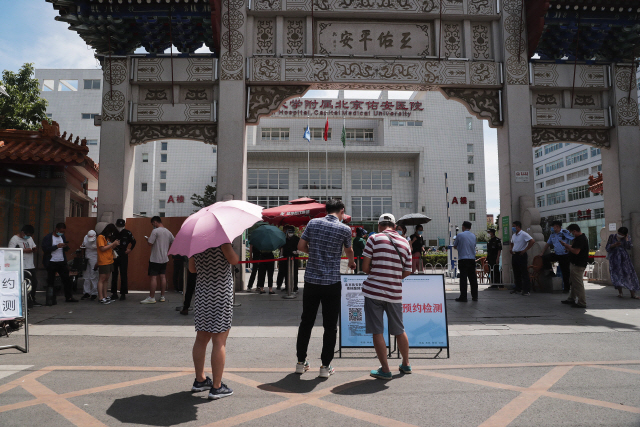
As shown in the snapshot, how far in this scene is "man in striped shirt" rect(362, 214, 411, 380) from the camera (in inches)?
185

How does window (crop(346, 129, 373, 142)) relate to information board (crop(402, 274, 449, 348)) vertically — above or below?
above

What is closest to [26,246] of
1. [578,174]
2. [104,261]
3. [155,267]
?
[104,261]

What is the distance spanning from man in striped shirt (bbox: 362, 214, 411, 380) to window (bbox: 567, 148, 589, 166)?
5897 cm

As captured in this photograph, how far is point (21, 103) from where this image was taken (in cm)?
1808

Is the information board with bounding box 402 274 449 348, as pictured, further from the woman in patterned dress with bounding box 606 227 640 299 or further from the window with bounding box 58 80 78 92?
the window with bounding box 58 80 78 92

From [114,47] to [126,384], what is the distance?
37.2ft

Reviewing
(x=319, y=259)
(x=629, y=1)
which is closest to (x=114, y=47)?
(x=319, y=259)

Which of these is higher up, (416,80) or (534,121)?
(416,80)

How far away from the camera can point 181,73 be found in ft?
41.4

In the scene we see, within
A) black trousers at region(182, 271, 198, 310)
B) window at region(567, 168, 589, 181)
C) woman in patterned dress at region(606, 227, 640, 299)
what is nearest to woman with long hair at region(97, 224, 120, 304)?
black trousers at region(182, 271, 198, 310)

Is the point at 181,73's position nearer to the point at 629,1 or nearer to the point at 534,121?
the point at 534,121

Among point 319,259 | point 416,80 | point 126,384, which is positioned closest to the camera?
point 126,384

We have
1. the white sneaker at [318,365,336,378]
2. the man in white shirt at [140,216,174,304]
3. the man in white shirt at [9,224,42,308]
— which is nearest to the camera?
the white sneaker at [318,365,336,378]

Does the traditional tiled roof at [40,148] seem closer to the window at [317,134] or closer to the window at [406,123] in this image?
the window at [317,134]
